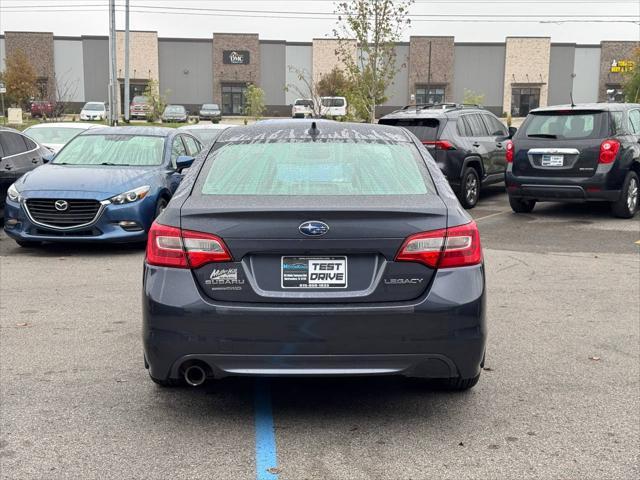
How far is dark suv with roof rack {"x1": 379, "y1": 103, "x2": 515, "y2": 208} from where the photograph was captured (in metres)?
14.0

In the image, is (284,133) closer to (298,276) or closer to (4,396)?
(298,276)

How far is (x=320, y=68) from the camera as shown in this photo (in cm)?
7625

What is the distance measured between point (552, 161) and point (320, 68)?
2587 inches

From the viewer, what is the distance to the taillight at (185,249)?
12.9 feet

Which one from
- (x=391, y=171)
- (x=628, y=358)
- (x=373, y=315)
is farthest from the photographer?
(x=628, y=358)

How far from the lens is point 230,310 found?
3.88m

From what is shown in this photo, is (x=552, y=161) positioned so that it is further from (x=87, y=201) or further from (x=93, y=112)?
(x=93, y=112)

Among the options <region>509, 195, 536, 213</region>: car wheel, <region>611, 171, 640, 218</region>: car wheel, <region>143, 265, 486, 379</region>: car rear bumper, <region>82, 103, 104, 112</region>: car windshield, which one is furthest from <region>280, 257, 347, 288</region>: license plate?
<region>82, 103, 104, 112</region>: car windshield

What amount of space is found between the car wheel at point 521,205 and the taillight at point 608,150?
1736mm

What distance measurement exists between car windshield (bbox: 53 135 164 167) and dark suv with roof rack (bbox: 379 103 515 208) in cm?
495

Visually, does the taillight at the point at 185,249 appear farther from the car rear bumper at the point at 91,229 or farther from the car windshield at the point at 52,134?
the car windshield at the point at 52,134

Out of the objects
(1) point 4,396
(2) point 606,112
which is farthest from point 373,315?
(2) point 606,112

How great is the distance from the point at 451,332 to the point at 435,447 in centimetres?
60

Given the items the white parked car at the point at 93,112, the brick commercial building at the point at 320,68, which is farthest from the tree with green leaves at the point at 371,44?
the brick commercial building at the point at 320,68
